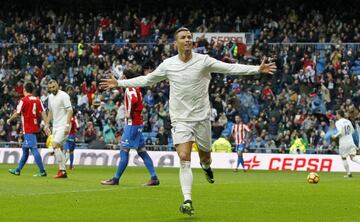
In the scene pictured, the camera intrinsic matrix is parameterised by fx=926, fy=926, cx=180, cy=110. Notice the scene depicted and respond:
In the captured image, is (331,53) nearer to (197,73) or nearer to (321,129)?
(321,129)

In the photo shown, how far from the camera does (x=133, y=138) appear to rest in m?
20.7

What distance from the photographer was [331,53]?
41375mm

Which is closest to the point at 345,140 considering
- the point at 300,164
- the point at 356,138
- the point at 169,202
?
the point at 300,164

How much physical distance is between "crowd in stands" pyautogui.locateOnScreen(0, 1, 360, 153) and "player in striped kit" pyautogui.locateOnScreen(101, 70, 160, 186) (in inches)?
658

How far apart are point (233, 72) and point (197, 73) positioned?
0.61m

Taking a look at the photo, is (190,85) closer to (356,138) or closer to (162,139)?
(356,138)

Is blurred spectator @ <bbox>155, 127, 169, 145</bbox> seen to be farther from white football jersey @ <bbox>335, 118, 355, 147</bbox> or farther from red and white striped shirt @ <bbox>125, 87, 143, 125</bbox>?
red and white striped shirt @ <bbox>125, 87, 143, 125</bbox>

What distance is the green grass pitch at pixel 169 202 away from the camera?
512 inches

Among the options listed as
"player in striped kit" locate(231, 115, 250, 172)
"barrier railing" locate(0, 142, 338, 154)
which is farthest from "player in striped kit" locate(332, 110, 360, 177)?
"barrier railing" locate(0, 142, 338, 154)

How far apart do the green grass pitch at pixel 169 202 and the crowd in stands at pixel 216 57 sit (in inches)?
718

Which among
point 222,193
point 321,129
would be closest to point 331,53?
point 321,129

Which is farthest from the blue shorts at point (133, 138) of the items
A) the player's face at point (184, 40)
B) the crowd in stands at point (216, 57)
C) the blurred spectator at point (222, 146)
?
the crowd in stands at point (216, 57)

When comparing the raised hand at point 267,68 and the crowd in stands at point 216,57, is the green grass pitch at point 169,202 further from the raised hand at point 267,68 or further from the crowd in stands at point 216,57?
the crowd in stands at point 216,57

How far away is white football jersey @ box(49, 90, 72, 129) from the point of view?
23594 mm
